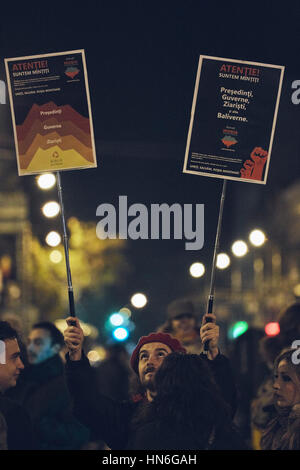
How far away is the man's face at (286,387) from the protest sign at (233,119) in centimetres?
128

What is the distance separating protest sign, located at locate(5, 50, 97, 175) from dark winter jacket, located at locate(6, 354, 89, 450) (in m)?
1.79

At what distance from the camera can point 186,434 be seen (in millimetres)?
4320

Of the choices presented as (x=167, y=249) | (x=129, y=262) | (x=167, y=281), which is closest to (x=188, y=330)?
(x=167, y=281)

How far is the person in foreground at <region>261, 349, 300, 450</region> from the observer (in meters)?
4.66

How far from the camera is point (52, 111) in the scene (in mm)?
5371

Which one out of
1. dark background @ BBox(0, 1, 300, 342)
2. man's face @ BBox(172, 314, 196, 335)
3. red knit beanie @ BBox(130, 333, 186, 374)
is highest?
dark background @ BBox(0, 1, 300, 342)

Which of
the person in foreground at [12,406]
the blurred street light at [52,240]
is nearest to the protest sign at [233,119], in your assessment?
the person in foreground at [12,406]

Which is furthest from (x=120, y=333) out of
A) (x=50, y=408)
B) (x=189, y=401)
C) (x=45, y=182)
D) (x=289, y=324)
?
(x=189, y=401)

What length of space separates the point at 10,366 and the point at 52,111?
1713 mm

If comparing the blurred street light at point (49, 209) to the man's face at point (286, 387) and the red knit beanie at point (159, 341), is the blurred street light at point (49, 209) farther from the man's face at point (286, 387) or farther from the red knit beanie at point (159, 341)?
the man's face at point (286, 387)

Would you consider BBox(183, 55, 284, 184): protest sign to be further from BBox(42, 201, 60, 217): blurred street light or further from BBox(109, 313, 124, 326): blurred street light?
BBox(109, 313, 124, 326): blurred street light

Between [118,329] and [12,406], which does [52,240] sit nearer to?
[118,329]

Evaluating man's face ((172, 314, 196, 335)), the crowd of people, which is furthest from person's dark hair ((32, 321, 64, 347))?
man's face ((172, 314, 196, 335))
